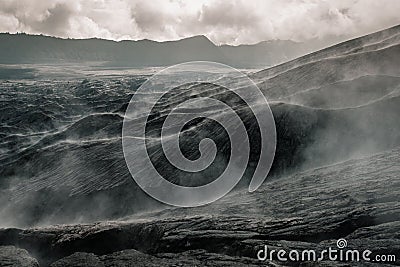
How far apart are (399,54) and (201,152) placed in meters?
15.4

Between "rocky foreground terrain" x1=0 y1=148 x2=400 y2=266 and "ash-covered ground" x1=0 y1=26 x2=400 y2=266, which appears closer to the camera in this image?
"rocky foreground terrain" x1=0 y1=148 x2=400 y2=266

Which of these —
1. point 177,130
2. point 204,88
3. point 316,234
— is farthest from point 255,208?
point 204,88

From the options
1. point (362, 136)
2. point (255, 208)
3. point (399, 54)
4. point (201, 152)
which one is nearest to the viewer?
point (255, 208)

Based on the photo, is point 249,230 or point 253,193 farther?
point 253,193

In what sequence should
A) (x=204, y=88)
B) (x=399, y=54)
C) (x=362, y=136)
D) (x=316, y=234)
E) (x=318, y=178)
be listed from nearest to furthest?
(x=316, y=234) → (x=318, y=178) → (x=362, y=136) → (x=399, y=54) → (x=204, y=88)

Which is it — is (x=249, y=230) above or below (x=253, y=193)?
below

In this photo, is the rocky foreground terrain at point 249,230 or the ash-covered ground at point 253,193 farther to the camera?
the ash-covered ground at point 253,193

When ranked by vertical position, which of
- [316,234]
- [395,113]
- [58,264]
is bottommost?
[58,264]

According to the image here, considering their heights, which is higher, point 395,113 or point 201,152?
point 395,113

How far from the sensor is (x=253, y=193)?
19.5 m

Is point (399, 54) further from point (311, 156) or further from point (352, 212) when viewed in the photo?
point (352, 212)

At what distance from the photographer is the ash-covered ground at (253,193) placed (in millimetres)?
13945

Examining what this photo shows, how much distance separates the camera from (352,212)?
1451cm

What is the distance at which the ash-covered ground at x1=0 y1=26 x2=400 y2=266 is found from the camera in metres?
13.9
